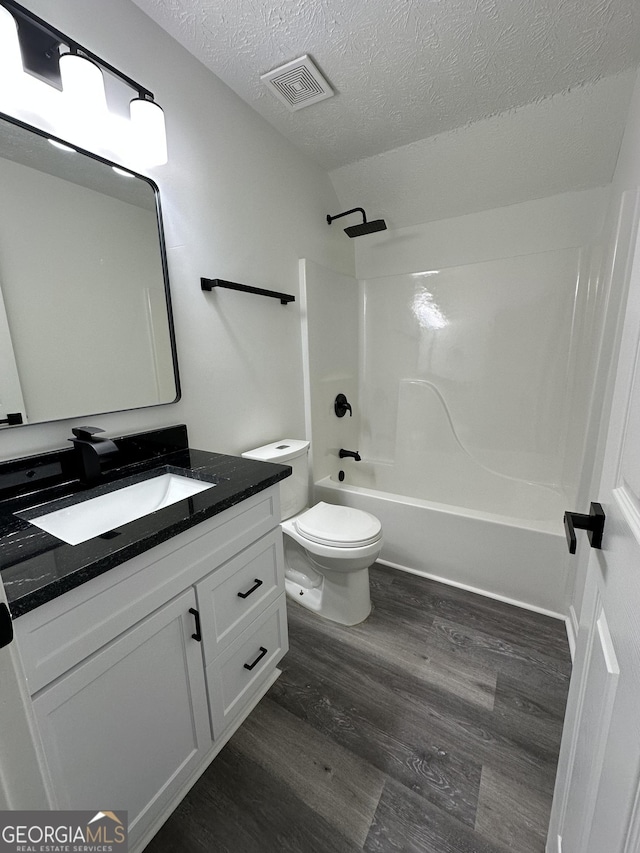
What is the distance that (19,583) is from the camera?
64 centimetres

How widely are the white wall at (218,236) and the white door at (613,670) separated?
141cm

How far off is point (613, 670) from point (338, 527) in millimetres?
1196

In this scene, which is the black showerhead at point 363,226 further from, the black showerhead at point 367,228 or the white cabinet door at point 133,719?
the white cabinet door at point 133,719

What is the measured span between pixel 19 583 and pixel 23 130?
1.22m

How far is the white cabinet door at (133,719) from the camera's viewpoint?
71 centimetres

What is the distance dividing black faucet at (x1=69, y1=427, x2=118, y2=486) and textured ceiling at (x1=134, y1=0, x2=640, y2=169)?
150cm

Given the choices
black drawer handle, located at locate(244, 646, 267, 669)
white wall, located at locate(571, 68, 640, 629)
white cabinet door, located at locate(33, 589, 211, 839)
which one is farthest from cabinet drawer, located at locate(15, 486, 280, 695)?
white wall, located at locate(571, 68, 640, 629)

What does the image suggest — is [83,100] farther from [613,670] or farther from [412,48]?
[613,670]

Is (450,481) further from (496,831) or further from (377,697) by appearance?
(496,831)

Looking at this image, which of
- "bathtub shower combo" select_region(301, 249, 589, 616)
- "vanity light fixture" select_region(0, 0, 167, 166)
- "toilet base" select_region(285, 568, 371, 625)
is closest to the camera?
"vanity light fixture" select_region(0, 0, 167, 166)

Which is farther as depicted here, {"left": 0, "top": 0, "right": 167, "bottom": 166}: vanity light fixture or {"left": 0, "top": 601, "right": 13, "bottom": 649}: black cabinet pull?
{"left": 0, "top": 0, "right": 167, "bottom": 166}: vanity light fixture

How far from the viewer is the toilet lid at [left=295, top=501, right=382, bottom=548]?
5.15 feet

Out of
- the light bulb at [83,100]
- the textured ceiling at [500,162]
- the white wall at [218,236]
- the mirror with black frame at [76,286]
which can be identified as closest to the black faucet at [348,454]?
the white wall at [218,236]

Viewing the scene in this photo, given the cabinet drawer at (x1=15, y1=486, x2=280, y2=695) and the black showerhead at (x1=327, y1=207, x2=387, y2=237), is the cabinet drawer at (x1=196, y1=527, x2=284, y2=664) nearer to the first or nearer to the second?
the cabinet drawer at (x1=15, y1=486, x2=280, y2=695)
